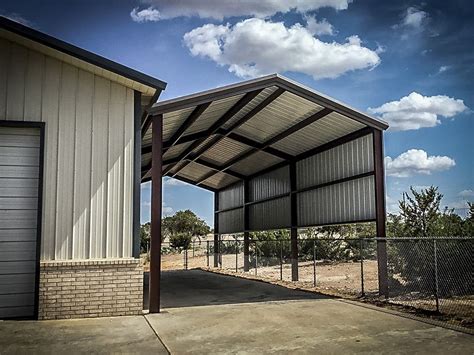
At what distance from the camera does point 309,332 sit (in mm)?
7727

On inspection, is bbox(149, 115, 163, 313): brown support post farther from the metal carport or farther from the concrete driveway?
the concrete driveway

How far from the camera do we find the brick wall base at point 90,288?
29.5ft

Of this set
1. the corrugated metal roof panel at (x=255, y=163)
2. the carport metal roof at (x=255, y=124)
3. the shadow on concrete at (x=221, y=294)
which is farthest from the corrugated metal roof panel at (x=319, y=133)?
the shadow on concrete at (x=221, y=294)

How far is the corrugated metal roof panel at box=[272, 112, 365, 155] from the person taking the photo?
13453mm

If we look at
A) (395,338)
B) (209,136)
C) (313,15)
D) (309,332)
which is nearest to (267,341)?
(309,332)

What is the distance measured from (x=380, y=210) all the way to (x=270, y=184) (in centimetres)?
792

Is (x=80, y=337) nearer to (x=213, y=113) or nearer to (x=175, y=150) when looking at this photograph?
(x=213, y=113)

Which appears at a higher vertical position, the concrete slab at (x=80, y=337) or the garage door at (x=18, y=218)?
the garage door at (x=18, y=218)

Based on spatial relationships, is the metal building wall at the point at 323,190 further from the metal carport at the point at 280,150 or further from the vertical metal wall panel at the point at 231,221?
the vertical metal wall panel at the point at 231,221

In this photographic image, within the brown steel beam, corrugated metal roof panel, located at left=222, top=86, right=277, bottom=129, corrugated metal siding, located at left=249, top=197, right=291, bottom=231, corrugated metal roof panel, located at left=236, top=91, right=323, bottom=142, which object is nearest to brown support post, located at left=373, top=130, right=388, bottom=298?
corrugated metal roof panel, located at left=236, top=91, right=323, bottom=142

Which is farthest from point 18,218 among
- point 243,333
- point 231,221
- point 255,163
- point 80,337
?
point 231,221

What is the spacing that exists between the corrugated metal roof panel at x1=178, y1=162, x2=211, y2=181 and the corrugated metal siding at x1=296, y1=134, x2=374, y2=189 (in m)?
6.88

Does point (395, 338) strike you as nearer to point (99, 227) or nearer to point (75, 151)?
point (99, 227)

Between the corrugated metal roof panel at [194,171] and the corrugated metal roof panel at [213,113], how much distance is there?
24.0 feet
